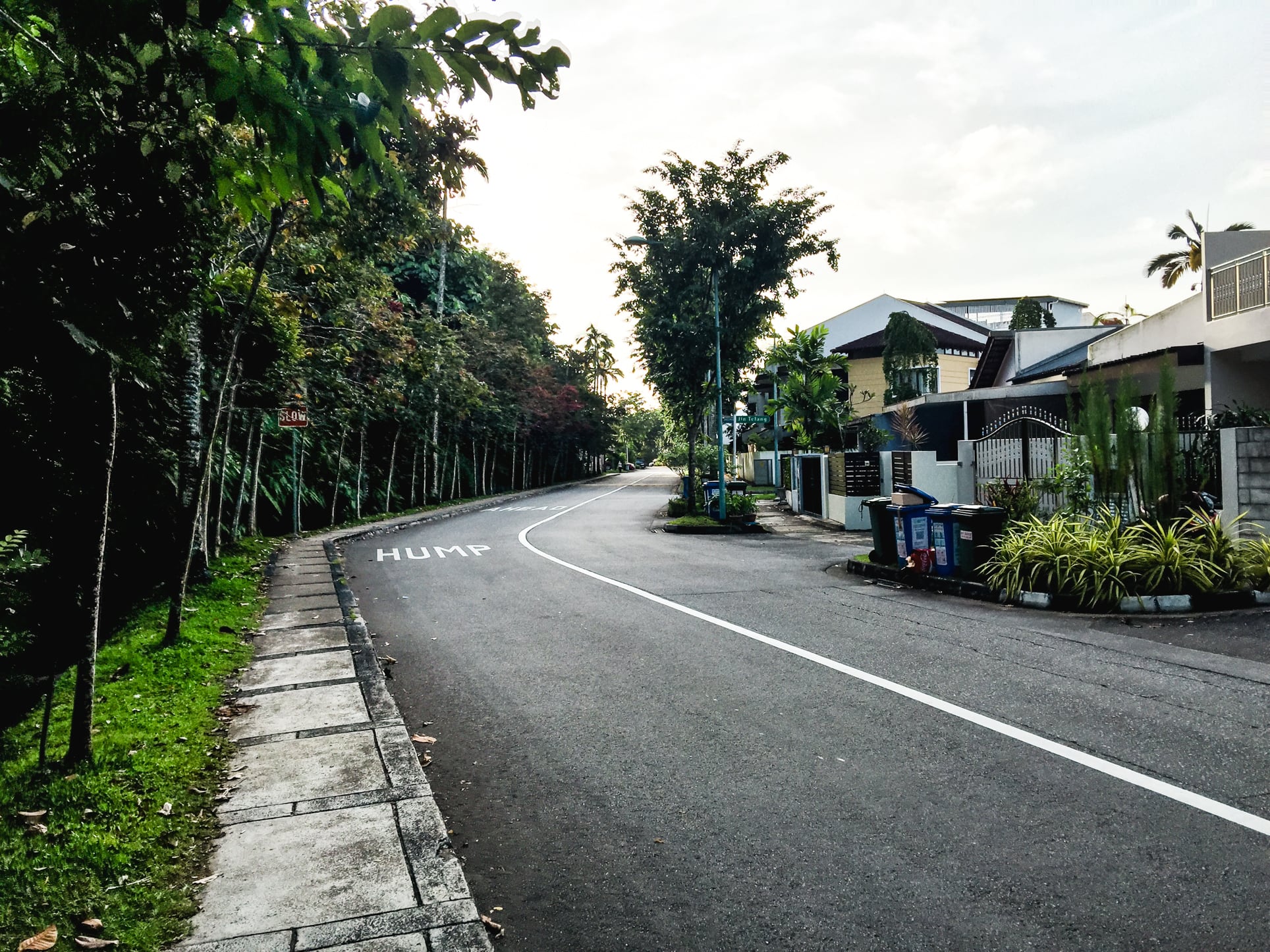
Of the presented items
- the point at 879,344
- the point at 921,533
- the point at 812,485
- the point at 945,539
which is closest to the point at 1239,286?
the point at 921,533

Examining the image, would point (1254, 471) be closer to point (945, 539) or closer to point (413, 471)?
point (945, 539)

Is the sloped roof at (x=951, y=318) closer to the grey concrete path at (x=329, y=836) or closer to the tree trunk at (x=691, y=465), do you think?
the tree trunk at (x=691, y=465)

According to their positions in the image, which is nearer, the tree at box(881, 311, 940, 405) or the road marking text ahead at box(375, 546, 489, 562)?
the road marking text ahead at box(375, 546, 489, 562)

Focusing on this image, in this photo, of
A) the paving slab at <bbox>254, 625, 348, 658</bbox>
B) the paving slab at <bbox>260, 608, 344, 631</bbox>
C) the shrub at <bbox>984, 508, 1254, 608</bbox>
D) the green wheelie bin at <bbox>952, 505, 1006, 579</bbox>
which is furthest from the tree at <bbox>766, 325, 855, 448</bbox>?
the paving slab at <bbox>254, 625, 348, 658</bbox>

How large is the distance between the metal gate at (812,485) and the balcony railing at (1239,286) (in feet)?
36.1

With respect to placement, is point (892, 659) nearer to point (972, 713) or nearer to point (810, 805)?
point (972, 713)

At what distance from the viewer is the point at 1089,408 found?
41.0ft

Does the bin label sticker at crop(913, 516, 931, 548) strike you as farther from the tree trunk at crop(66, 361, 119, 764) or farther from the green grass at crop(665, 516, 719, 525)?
the green grass at crop(665, 516, 719, 525)

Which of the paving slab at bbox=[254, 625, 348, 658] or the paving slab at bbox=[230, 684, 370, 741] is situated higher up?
the paving slab at bbox=[254, 625, 348, 658]

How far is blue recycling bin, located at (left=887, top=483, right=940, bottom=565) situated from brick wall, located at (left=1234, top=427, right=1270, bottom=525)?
3908mm

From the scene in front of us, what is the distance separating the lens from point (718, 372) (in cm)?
2430

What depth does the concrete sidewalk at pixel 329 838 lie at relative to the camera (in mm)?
3119

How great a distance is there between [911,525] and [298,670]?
28.7ft

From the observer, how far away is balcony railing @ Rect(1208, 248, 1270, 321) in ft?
52.0
